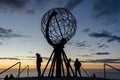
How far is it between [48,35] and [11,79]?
619 centimetres

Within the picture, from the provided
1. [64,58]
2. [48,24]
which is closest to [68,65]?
[64,58]

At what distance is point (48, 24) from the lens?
3045 centimetres

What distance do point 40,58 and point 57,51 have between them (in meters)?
2.30

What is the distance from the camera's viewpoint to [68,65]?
30.1 metres

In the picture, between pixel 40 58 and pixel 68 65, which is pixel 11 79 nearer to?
pixel 40 58

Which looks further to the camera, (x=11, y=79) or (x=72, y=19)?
(x=72, y=19)

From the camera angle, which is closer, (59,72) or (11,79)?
(11,79)

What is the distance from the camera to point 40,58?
28.9 metres

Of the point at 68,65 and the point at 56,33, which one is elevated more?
the point at 56,33

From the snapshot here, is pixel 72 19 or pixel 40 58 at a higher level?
pixel 72 19

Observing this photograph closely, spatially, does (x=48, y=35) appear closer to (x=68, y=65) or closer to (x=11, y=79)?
(x=68, y=65)

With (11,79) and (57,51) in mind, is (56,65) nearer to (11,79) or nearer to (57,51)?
(57,51)

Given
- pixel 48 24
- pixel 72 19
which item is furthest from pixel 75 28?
pixel 48 24

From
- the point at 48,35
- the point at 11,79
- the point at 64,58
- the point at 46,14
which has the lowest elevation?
the point at 11,79
